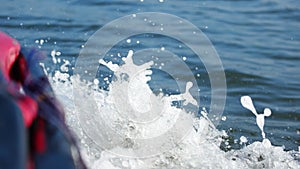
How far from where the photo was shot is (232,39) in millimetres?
6133

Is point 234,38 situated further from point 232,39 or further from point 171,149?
point 171,149

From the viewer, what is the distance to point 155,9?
688cm

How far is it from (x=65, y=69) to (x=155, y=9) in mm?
2414

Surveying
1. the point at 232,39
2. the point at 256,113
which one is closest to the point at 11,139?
the point at 256,113

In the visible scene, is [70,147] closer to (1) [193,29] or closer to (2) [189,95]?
(2) [189,95]

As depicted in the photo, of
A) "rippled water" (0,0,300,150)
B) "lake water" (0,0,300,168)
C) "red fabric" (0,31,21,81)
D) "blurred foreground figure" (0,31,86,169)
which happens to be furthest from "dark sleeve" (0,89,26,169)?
"rippled water" (0,0,300,150)

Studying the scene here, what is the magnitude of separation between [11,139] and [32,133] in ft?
0.27

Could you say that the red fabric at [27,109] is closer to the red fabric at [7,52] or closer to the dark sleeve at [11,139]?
the dark sleeve at [11,139]

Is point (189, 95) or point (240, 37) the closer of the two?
point (189, 95)

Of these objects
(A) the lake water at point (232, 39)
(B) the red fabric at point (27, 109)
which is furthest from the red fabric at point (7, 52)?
(A) the lake water at point (232, 39)

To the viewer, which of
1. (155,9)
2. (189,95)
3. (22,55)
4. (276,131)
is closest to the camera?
(22,55)

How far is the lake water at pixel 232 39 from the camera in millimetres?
4566

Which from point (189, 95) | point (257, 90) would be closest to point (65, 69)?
point (189, 95)

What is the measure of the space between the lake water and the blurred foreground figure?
2.94 metres
